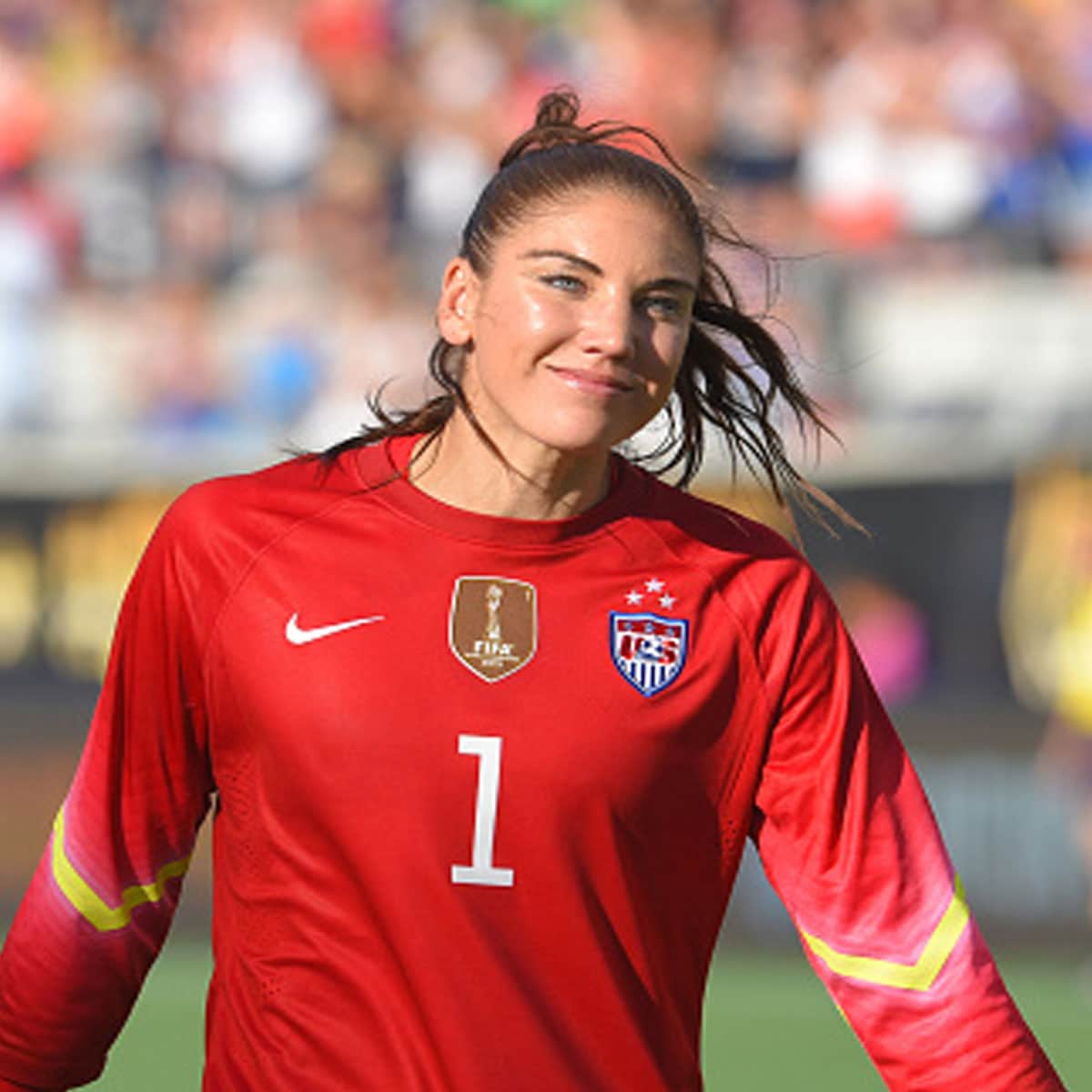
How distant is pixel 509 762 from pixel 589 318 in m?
0.54

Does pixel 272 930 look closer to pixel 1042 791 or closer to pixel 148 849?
pixel 148 849

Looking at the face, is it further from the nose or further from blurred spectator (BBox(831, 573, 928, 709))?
blurred spectator (BBox(831, 573, 928, 709))

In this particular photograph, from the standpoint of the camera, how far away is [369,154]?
37.1ft

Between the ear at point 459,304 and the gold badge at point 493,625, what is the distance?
0.32 meters

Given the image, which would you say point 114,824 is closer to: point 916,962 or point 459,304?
point 459,304

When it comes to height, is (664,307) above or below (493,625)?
above

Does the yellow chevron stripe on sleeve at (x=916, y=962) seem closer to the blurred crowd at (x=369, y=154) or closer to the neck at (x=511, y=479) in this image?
the neck at (x=511, y=479)

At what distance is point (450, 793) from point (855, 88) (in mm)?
9669

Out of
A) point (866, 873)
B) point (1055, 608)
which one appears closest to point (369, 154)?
point (1055, 608)

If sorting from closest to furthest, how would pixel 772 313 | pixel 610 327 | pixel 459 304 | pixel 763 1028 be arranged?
A: 1. pixel 610 327
2. pixel 459 304
3. pixel 772 313
4. pixel 763 1028

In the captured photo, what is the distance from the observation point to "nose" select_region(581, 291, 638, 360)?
2.62 m

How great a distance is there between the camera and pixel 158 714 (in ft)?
9.19

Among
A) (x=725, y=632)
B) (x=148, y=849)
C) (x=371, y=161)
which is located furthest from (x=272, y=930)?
(x=371, y=161)

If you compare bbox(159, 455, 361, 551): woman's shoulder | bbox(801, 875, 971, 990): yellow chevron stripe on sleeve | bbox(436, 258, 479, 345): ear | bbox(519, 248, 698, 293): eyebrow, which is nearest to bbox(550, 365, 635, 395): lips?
bbox(519, 248, 698, 293): eyebrow
